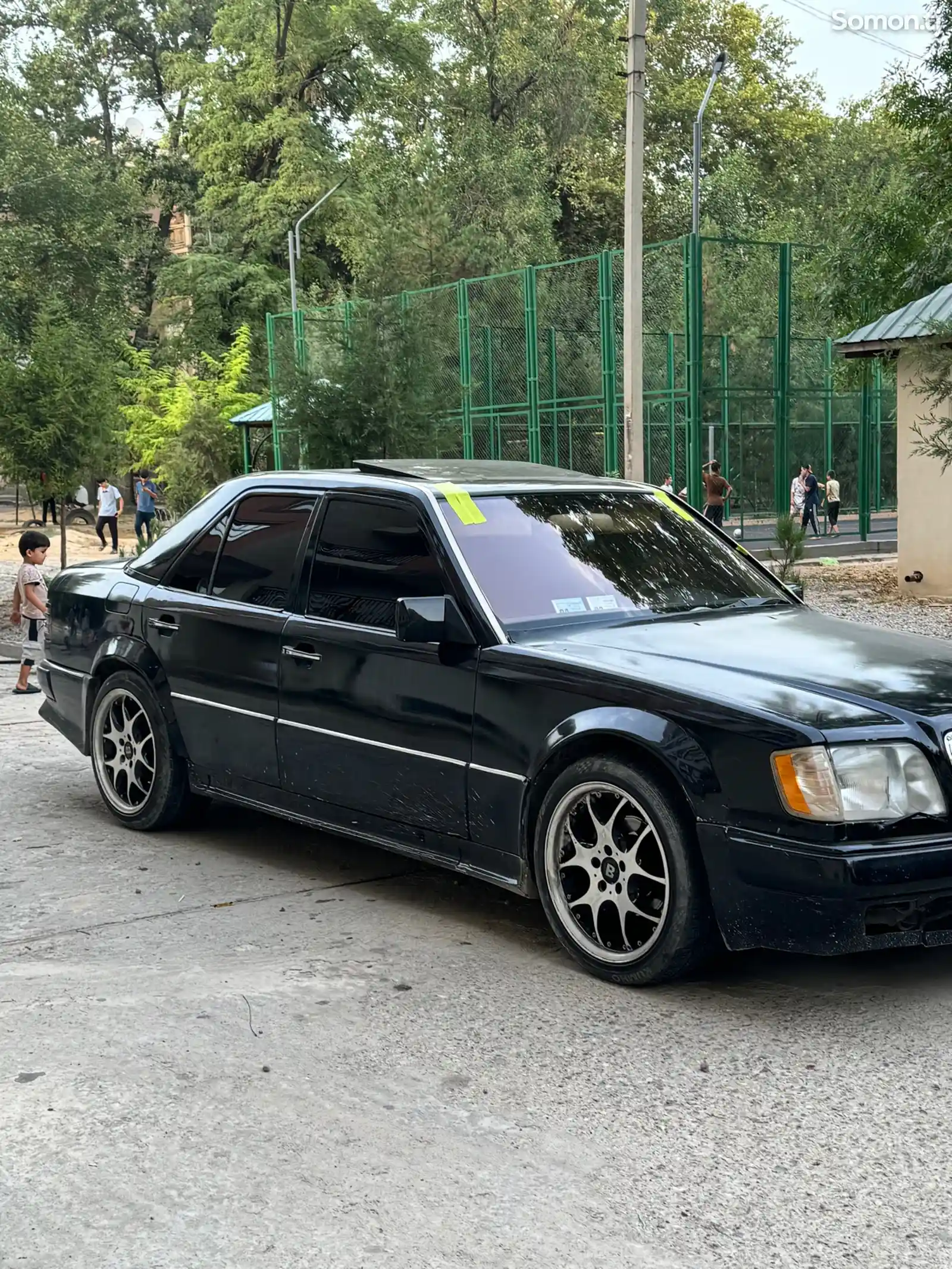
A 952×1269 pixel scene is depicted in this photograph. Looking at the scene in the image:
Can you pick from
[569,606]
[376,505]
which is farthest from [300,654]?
[569,606]

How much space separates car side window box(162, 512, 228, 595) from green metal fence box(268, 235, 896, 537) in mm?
15533

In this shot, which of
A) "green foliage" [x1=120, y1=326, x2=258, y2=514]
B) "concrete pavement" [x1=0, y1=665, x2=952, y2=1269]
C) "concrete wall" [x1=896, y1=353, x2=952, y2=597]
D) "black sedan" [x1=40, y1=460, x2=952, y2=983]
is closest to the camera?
"concrete pavement" [x1=0, y1=665, x2=952, y2=1269]

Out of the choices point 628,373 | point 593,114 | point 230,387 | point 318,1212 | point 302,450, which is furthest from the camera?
point 593,114

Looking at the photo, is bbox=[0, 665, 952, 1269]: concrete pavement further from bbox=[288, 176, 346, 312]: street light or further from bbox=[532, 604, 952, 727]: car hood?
bbox=[288, 176, 346, 312]: street light

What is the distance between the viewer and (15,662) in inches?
575

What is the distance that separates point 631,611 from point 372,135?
157ft

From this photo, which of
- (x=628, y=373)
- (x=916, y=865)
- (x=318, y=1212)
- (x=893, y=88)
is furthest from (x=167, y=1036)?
(x=628, y=373)

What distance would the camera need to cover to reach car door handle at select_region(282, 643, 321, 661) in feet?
18.9

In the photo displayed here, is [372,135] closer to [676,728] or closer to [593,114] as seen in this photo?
[593,114]

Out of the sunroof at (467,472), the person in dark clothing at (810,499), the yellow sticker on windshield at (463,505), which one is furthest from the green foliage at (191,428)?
the yellow sticker on windshield at (463,505)

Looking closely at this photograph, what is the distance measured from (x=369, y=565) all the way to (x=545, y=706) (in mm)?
1198

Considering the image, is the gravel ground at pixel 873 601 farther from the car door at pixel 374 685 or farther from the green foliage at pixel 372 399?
the car door at pixel 374 685

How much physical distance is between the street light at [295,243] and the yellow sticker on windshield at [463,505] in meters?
28.1

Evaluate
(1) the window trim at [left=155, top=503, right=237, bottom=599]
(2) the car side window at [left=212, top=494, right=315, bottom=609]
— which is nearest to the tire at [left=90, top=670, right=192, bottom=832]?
(1) the window trim at [left=155, top=503, right=237, bottom=599]
